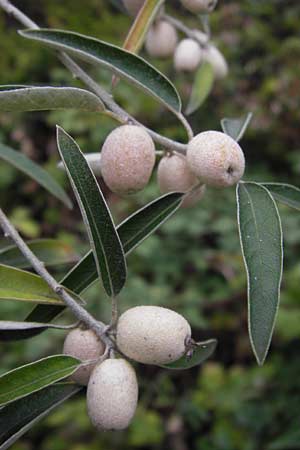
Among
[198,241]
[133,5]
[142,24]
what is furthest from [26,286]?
[198,241]

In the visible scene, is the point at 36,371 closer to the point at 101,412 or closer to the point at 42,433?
the point at 101,412

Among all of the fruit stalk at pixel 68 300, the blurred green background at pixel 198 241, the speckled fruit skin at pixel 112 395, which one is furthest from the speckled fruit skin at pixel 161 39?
the blurred green background at pixel 198 241

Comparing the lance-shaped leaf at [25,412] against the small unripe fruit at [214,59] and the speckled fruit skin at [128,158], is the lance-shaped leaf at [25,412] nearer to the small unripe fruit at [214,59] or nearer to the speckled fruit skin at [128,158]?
the speckled fruit skin at [128,158]

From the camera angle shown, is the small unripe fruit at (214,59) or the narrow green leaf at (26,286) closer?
the narrow green leaf at (26,286)

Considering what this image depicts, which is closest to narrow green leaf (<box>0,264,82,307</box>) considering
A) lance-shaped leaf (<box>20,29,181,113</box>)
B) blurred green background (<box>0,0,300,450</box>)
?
lance-shaped leaf (<box>20,29,181,113</box>)

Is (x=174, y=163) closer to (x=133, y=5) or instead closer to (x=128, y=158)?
(x=128, y=158)

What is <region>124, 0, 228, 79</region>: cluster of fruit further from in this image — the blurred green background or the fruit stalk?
the blurred green background
